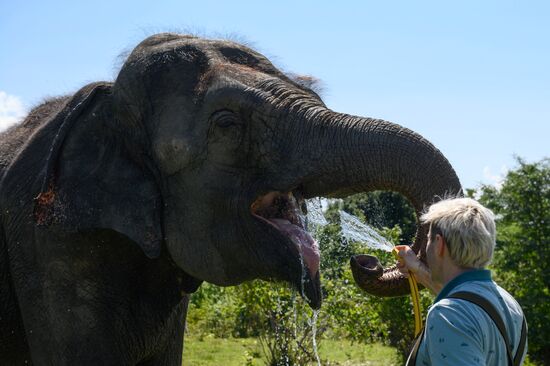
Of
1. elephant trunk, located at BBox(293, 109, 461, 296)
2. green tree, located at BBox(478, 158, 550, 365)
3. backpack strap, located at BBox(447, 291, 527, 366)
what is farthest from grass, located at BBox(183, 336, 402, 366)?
backpack strap, located at BBox(447, 291, 527, 366)

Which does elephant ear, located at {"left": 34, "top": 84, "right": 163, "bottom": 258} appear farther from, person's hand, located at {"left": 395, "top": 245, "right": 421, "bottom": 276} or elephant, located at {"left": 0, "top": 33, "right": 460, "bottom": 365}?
person's hand, located at {"left": 395, "top": 245, "right": 421, "bottom": 276}

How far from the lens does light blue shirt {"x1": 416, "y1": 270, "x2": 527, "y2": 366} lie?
→ 290cm

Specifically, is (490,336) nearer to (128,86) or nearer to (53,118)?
(128,86)

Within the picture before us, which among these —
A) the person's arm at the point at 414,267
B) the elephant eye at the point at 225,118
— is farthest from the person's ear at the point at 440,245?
the elephant eye at the point at 225,118

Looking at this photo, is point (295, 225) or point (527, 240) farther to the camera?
point (527, 240)

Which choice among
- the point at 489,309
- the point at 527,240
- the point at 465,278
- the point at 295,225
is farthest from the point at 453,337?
the point at 527,240

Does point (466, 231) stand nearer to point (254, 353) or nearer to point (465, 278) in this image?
point (465, 278)

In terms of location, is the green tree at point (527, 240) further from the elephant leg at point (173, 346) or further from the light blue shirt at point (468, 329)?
the light blue shirt at point (468, 329)

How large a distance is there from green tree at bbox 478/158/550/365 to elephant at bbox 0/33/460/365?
324 inches

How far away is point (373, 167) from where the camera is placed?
13.6 ft

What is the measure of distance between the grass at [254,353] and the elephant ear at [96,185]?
745cm

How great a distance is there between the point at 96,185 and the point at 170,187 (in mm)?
385

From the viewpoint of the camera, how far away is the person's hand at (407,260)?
12.0ft

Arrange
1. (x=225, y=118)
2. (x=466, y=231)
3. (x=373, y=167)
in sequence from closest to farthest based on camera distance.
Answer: (x=466, y=231)
(x=373, y=167)
(x=225, y=118)
